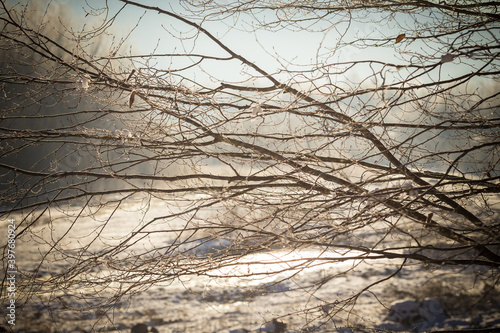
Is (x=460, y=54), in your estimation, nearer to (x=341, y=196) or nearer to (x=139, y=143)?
(x=341, y=196)

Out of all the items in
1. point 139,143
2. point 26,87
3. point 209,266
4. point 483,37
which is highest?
point 26,87

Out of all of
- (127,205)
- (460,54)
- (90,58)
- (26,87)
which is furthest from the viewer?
(127,205)

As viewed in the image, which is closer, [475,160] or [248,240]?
[248,240]

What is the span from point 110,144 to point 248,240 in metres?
1.40

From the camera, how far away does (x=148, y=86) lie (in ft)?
9.34

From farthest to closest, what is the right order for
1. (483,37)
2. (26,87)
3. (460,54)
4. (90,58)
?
(26,87), (90,58), (483,37), (460,54)

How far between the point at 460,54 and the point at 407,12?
3.64 feet

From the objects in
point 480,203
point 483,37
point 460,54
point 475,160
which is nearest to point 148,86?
point 460,54

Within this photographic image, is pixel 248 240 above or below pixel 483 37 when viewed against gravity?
below

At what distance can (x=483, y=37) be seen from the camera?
274 centimetres

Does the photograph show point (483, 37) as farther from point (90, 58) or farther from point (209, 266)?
point (90, 58)

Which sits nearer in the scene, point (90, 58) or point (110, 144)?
point (110, 144)

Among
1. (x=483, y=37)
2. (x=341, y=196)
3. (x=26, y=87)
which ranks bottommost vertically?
(x=341, y=196)

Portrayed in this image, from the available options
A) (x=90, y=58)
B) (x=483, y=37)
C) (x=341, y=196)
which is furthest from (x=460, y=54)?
(x=90, y=58)
